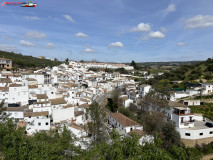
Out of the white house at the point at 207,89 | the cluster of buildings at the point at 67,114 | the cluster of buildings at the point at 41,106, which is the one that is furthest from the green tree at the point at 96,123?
the white house at the point at 207,89

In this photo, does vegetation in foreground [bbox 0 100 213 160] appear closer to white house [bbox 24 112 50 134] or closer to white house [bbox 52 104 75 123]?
white house [bbox 24 112 50 134]

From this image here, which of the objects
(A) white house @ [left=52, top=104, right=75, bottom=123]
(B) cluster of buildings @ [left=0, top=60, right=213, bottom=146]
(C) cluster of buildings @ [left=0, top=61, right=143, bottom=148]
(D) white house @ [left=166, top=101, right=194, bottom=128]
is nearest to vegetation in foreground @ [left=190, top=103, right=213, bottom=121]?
(B) cluster of buildings @ [left=0, top=60, right=213, bottom=146]

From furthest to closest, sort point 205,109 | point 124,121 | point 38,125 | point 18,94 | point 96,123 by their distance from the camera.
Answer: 1. point 205,109
2. point 18,94
3. point 124,121
4. point 38,125
5. point 96,123

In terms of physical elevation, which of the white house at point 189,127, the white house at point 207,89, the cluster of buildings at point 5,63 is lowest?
the white house at point 189,127

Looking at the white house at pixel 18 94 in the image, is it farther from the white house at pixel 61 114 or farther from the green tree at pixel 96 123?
the green tree at pixel 96 123

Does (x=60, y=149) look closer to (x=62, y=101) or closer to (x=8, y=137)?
(x=8, y=137)

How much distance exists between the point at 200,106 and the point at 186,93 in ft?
30.2

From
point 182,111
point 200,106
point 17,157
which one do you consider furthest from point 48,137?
point 200,106

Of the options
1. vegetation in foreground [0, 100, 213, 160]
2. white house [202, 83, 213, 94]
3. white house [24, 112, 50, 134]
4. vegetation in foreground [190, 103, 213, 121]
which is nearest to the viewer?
vegetation in foreground [0, 100, 213, 160]

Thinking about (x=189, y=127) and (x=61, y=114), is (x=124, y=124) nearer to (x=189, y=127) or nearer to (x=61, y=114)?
(x=189, y=127)

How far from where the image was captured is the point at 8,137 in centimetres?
1298

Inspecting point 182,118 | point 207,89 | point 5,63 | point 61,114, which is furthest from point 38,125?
point 207,89

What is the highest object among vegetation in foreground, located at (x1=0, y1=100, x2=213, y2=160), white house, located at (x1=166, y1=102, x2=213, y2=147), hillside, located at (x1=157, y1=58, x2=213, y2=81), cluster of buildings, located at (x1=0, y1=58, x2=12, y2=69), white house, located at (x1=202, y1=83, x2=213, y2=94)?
cluster of buildings, located at (x1=0, y1=58, x2=12, y2=69)

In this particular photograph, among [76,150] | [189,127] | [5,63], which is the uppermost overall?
[5,63]
